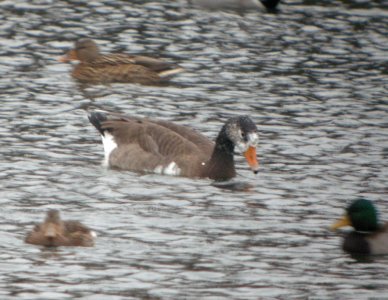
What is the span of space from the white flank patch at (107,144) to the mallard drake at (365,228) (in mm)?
4369

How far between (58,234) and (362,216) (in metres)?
3.12

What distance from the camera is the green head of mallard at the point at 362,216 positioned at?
45.6ft

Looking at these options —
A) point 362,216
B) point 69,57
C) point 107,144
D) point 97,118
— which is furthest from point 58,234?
point 69,57

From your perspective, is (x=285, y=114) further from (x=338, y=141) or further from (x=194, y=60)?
(x=194, y=60)

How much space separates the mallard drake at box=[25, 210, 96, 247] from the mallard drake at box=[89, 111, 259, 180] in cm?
377

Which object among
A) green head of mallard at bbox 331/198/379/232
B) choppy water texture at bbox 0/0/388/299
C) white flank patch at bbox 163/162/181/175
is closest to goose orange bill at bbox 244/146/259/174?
choppy water texture at bbox 0/0/388/299

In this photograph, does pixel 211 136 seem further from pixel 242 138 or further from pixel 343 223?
pixel 343 223

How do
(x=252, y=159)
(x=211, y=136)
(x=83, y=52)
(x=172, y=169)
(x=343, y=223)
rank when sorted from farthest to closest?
(x=83, y=52), (x=211, y=136), (x=172, y=169), (x=252, y=159), (x=343, y=223)

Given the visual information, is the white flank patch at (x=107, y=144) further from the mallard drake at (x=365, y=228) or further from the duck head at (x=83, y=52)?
the duck head at (x=83, y=52)

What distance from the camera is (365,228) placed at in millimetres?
13922

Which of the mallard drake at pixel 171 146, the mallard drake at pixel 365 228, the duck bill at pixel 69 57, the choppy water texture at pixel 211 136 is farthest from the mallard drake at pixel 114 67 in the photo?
the mallard drake at pixel 365 228

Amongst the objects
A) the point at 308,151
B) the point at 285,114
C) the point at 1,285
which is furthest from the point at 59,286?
the point at 285,114

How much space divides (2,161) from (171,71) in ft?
18.9

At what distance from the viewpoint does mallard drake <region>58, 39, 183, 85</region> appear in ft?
73.3
